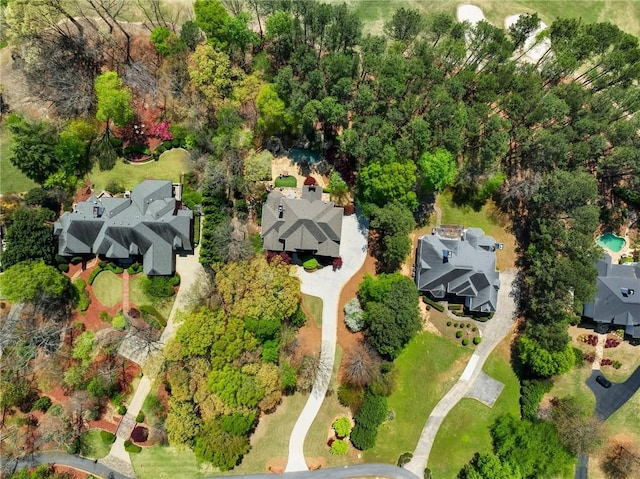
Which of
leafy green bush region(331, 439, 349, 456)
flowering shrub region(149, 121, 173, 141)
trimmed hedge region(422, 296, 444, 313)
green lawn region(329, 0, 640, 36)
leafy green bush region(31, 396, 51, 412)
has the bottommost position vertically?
leafy green bush region(31, 396, 51, 412)

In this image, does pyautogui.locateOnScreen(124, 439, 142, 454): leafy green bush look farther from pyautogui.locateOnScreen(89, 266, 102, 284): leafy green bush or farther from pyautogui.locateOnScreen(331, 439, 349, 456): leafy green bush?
pyautogui.locateOnScreen(331, 439, 349, 456): leafy green bush

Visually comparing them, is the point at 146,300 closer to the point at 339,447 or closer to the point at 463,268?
the point at 339,447

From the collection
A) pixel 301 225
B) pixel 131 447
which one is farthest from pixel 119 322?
pixel 301 225

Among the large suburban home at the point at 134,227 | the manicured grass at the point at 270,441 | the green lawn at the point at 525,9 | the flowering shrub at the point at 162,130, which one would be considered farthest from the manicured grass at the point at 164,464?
the green lawn at the point at 525,9

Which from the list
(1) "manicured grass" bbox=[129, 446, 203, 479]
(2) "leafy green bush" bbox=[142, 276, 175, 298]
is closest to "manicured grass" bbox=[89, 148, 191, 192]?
(2) "leafy green bush" bbox=[142, 276, 175, 298]

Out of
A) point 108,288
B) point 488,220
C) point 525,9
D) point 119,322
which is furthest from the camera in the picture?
point 525,9

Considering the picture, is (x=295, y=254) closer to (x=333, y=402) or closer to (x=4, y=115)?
(x=333, y=402)
